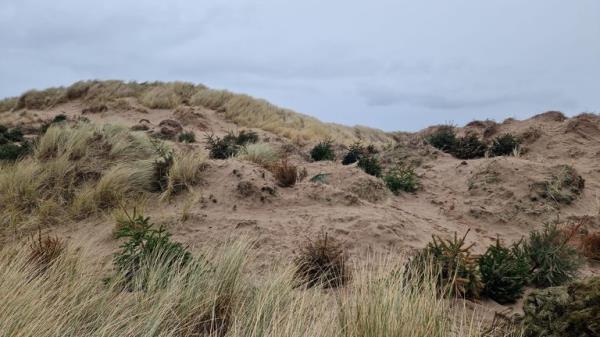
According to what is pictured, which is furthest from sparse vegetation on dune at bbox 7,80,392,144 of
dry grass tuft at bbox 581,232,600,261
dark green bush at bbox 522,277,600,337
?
dark green bush at bbox 522,277,600,337

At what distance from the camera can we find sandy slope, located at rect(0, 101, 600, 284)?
17.6ft

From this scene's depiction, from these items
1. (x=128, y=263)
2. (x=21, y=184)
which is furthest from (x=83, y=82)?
(x=128, y=263)

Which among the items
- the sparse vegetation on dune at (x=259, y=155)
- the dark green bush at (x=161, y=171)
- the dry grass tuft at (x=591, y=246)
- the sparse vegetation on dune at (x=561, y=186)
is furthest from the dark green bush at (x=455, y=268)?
the sparse vegetation on dune at (x=259, y=155)

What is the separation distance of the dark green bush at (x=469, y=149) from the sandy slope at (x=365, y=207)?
0.84 meters

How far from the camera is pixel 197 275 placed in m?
3.43

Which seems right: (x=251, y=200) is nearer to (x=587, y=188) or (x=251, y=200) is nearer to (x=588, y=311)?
(x=588, y=311)

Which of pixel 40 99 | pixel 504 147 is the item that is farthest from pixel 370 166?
pixel 40 99

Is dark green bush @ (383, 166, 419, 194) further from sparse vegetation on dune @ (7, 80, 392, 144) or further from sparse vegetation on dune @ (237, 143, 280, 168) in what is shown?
sparse vegetation on dune @ (7, 80, 392, 144)

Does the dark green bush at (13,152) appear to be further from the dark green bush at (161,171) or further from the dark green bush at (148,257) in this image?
the dark green bush at (148,257)

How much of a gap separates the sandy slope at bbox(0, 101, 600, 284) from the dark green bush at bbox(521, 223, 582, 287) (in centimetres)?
68

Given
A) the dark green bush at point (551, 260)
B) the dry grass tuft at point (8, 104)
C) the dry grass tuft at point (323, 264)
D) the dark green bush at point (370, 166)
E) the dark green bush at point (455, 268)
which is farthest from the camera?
the dry grass tuft at point (8, 104)

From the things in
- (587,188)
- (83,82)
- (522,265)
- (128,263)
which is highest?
(83,82)

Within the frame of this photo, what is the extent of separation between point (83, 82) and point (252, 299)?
20465mm

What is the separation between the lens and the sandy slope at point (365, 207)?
536 cm
